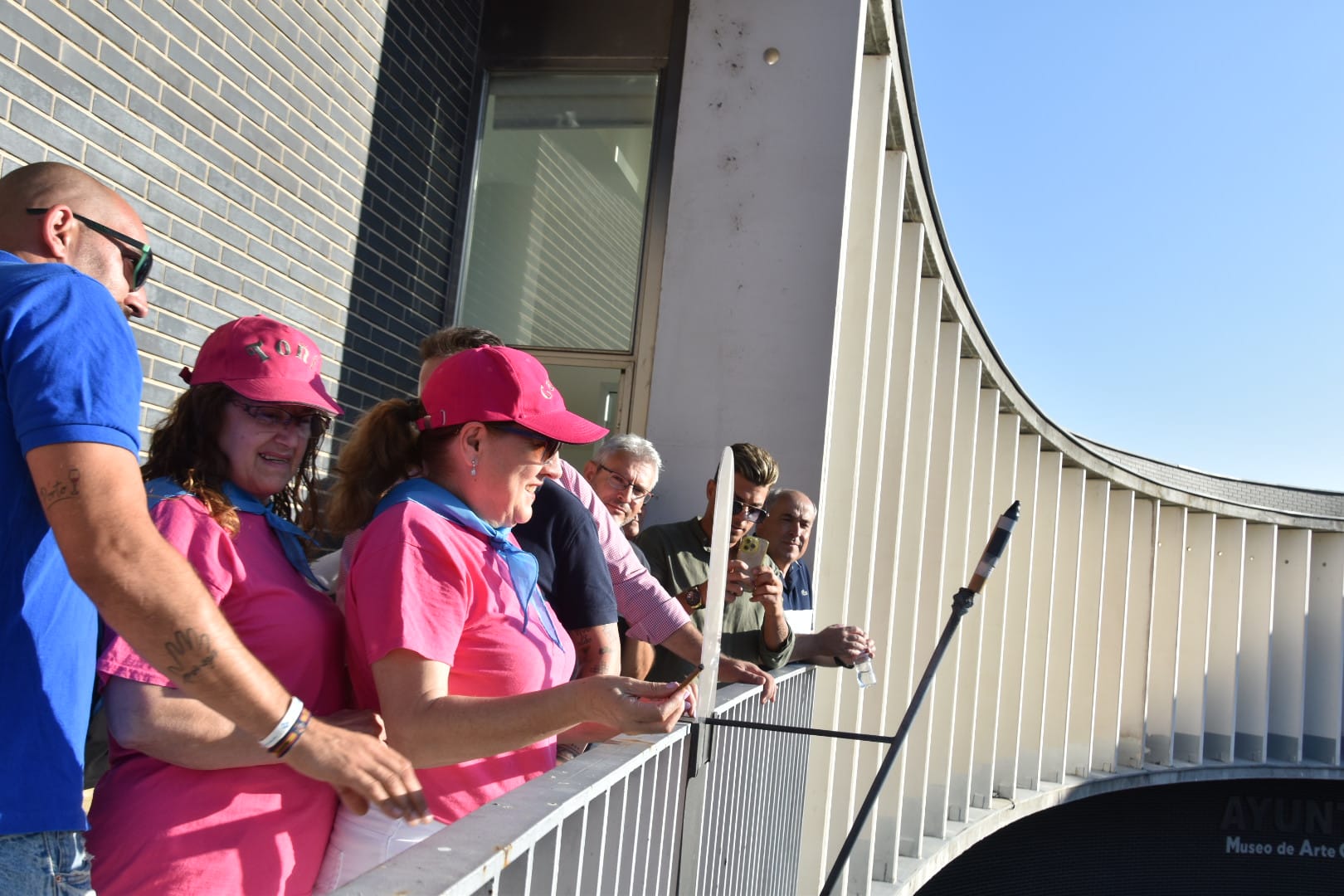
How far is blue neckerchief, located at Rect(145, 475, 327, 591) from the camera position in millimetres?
1853

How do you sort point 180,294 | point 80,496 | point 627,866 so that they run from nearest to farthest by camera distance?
1. point 80,496
2. point 627,866
3. point 180,294

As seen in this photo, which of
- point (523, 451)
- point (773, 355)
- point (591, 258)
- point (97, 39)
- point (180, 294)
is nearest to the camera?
point (523, 451)

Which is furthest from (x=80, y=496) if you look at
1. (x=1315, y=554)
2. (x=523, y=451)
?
(x=1315, y=554)

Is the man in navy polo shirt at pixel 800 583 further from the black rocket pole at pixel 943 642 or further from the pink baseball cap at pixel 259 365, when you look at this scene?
the pink baseball cap at pixel 259 365

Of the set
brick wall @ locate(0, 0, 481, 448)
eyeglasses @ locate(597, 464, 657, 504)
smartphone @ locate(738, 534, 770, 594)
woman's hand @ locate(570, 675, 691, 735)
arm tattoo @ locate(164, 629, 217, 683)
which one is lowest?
woman's hand @ locate(570, 675, 691, 735)

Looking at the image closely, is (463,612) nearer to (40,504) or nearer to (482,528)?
(482,528)

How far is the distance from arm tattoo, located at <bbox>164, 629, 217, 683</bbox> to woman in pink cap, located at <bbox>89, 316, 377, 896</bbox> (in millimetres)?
145

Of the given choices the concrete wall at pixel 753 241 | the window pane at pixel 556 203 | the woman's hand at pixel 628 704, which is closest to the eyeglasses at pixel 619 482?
the concrete wall at pixel 753 241

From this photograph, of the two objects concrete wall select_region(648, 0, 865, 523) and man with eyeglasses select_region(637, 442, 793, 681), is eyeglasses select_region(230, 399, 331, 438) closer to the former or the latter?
man with eyeglasses select_region(637, 442, 793, 681)

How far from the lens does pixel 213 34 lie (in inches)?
175

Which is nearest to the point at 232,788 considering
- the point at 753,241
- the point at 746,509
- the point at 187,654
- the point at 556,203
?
the point at 187,654

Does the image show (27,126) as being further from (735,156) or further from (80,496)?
(735,156)

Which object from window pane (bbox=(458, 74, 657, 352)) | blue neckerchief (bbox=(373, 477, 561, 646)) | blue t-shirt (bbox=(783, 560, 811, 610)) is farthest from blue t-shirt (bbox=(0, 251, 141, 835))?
window pane (bbox=(458, 74, 657, 352))

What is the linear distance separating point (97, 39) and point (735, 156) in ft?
10.4
